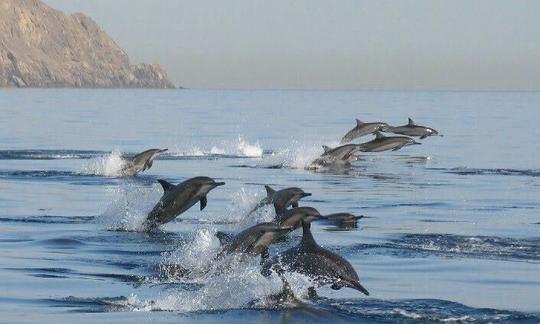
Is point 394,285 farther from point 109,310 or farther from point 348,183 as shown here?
point 348,183

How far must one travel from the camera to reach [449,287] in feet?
47.9

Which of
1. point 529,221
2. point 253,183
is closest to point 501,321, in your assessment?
point 529,221

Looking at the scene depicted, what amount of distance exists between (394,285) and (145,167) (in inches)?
651

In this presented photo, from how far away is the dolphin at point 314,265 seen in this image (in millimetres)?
13055

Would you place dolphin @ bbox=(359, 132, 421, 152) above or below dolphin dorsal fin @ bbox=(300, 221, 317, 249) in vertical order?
above

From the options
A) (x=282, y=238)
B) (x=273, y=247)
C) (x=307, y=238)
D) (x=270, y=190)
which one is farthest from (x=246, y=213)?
(x=307, y=238)

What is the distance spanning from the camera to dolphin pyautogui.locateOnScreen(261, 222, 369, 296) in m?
13.1

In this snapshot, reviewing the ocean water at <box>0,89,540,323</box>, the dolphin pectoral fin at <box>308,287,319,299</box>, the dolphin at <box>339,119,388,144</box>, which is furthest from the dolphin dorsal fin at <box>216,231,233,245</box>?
the dolphin at <box>339,119,388,144</box>

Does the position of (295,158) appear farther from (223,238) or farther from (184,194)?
(223,238)

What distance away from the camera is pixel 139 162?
101 feet

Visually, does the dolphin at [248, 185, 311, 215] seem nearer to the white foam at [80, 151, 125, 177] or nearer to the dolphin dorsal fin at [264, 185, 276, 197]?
the dolphin dorsal fin at [264, 185, 276, 197]

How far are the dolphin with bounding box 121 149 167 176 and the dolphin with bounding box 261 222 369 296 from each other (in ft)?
54.1

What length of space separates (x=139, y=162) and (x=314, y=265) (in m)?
17.8

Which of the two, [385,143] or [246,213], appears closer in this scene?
[246,213]
